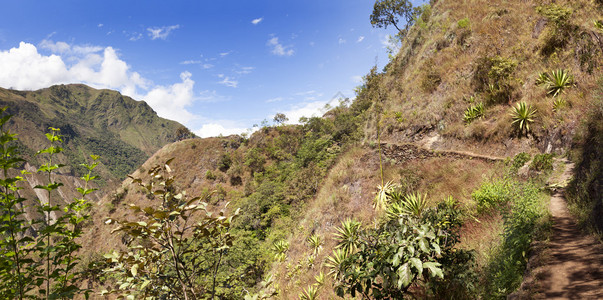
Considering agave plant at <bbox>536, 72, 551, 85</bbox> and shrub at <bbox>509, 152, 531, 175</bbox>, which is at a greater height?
agave plant at <bbox>536, 72, 551, 85</bbox>

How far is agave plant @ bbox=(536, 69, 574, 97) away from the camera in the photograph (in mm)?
8469

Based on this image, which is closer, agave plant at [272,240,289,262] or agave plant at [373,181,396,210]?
agave plant at [373,181,396,210]

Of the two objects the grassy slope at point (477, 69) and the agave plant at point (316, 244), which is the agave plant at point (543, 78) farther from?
the agave plant at point (316, 244)

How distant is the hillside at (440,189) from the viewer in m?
2.77

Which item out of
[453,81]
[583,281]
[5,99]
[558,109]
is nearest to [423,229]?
[583,281]

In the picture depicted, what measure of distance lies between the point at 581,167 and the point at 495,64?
7.55 metres

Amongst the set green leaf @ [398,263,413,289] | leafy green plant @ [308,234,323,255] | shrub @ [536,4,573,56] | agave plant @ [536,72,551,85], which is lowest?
leafy green plant @ [308,234,323,255]

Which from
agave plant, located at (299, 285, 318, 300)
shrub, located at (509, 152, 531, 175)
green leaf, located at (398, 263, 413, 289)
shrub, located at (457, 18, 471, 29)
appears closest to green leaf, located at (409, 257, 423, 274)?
green leaf, located at (398, 263, 413, 289)

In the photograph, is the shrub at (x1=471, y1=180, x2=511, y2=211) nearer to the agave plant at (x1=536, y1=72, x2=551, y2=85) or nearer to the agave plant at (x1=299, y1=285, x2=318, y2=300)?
the agave plant at (x1=299, y1=285, x2=318, y2=300)

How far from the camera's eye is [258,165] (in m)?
43.7

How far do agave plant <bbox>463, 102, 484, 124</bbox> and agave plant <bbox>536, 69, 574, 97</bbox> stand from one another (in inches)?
94.3

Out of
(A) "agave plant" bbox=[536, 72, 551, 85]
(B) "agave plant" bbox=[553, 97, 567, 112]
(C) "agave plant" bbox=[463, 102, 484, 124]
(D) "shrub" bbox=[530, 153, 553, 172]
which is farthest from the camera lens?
(C) "agave plant" bbox=[463, 102, 484, 124]

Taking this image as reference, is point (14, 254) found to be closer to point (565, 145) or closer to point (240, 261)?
point (565, 145)

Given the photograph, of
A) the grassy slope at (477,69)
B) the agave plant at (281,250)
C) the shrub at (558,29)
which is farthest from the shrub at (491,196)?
the agave plant at (281,250)
